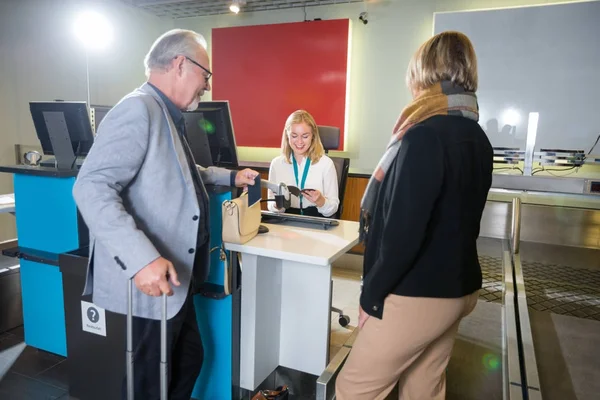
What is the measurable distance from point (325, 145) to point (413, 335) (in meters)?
2.42

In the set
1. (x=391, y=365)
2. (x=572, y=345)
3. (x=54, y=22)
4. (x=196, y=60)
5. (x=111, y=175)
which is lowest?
(x=572, y=345)

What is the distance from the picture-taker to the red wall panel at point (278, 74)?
185 inches

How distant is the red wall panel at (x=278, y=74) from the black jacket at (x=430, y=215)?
3601mm

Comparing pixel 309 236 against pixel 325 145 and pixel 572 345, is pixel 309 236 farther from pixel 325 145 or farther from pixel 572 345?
pixel 325 145

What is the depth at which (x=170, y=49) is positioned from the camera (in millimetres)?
1410

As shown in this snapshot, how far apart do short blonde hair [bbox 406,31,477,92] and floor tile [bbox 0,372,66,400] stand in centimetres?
218

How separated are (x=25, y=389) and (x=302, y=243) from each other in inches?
62.5

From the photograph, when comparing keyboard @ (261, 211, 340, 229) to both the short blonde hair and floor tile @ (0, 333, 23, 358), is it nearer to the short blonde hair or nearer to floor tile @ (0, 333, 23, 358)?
the short blonde hair

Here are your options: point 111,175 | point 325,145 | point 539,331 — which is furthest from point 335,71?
point 111,175

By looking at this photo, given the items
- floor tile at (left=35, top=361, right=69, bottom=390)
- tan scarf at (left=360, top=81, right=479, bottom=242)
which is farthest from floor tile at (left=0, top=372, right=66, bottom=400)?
tan scarf at (left=360, top=81, right=479, bottom=242)

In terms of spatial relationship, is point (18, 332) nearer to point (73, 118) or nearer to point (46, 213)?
point (46, 213)

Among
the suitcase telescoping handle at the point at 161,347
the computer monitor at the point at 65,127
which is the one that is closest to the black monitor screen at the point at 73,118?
the computer monitor at the point at 65,127

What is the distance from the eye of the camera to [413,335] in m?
1.19

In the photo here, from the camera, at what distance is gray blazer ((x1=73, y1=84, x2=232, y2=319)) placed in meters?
1.24
